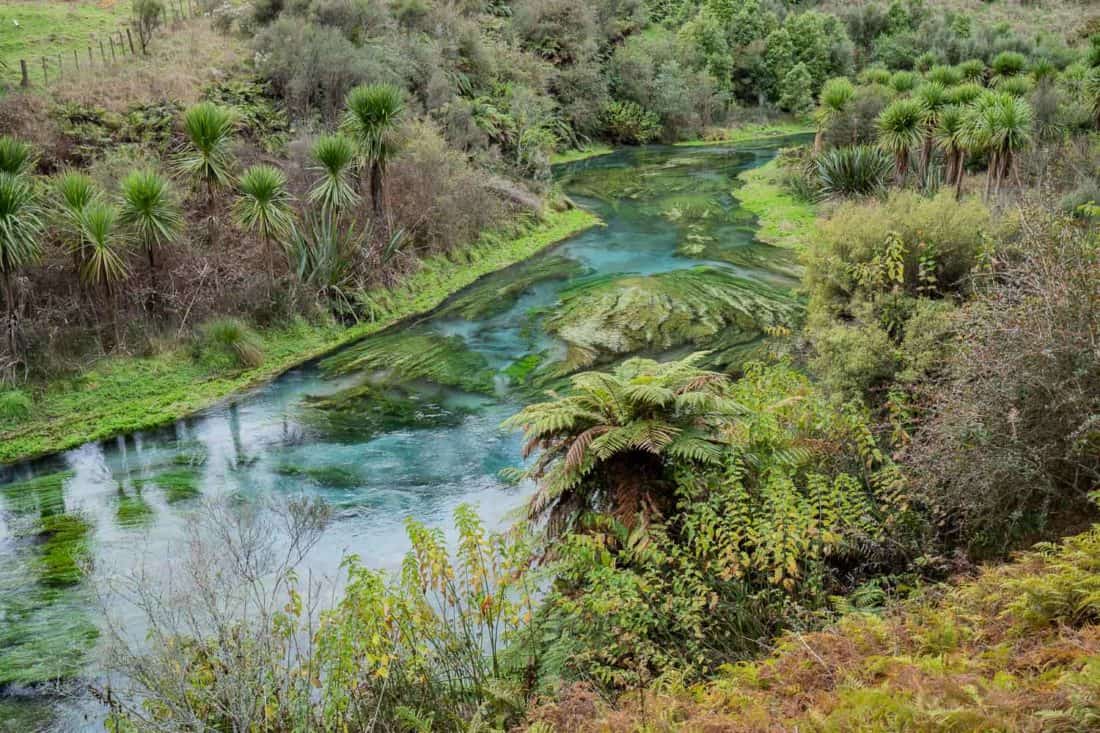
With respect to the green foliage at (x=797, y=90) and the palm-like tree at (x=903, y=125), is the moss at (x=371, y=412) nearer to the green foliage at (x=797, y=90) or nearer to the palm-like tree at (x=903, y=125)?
the palm-like tree at (x=903, y=125)

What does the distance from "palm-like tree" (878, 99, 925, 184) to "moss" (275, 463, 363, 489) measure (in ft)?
57.0

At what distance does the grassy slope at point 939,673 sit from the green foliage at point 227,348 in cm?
1256

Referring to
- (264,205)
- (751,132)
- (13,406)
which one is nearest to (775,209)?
(264,205)

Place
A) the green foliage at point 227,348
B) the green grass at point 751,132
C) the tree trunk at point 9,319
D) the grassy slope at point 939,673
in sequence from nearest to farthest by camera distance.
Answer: the grassy slope at point 939,673
the tree trunk at point 9,319
the green foliage at point 227,348
the green grass at point 751,132

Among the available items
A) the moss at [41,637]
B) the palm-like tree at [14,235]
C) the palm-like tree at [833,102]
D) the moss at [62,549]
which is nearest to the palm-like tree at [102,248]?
the palm-like tree at [14,235]

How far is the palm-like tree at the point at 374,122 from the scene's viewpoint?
19.0 m

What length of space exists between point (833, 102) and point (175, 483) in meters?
25.3

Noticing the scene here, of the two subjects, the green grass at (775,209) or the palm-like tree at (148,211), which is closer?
the palm-like tree at (148,211)

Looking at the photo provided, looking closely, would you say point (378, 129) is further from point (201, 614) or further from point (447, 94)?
point (201, 614)

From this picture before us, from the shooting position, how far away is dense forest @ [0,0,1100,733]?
5.42m

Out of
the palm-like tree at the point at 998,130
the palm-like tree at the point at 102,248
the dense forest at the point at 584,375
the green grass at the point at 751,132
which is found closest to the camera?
the dense forest at the point at 584,375

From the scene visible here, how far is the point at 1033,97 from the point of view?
24531 millimetres

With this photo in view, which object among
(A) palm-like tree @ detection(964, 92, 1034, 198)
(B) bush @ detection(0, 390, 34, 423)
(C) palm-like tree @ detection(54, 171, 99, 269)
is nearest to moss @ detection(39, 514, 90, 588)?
(B) bush @ detection(0, 390, 34, 423)

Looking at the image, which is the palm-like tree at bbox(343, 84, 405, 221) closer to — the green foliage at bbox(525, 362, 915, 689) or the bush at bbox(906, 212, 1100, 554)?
the green foliage at bbox(525, 362, 915, 689)
